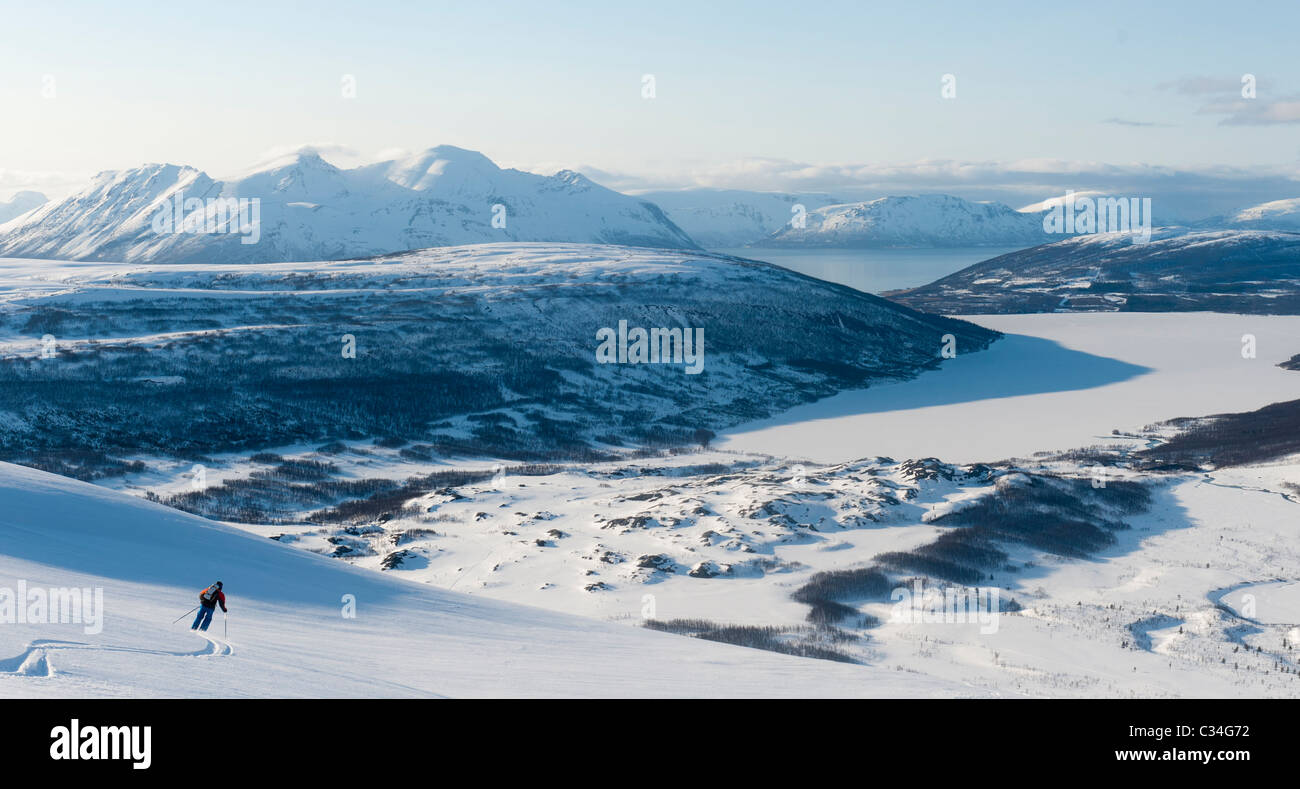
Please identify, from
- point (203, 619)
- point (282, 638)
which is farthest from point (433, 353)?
point (203, 619)

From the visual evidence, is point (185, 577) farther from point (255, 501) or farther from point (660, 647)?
point (255, 501)

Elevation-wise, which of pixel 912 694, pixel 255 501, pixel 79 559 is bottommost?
pixel 255 501

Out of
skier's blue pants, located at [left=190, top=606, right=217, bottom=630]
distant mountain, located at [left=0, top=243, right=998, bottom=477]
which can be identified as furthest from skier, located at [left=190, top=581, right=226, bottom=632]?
distant mountain, located at [left=0, top=243, right=998, bottom=477]

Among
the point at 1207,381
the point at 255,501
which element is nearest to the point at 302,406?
the point at 255,501

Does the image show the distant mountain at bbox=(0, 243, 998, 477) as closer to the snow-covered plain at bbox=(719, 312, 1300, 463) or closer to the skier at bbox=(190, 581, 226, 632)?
the snow-covered plain at bbox=(719, 312, 1300, 463)
